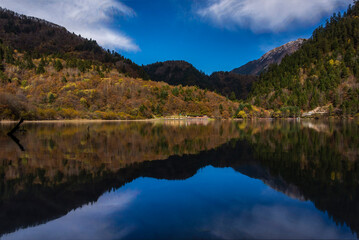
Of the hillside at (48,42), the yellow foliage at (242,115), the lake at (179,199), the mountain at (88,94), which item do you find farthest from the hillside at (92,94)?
the lake at (179,199)

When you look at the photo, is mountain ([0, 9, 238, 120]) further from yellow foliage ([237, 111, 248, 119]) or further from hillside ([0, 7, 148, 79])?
hillside ([0, 7, 148, 79])

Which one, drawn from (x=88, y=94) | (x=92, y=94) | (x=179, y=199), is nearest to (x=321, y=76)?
(x=92, y=94)

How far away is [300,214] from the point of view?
4.82 m

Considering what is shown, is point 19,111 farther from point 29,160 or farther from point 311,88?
point 311,88

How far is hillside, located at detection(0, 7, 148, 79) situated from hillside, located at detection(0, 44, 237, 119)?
84.7 feet

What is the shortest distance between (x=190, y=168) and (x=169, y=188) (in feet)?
8.06

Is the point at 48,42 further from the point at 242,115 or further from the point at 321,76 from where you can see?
the point at 321,76

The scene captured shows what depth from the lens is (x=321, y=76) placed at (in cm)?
10325

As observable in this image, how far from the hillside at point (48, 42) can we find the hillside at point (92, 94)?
84.7ft

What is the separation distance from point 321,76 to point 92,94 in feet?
325

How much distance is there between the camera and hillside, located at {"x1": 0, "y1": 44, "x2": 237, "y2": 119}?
238 ft

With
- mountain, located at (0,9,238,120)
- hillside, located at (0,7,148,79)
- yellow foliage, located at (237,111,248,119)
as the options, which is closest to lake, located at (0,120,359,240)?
mountain, located at (0,9,238,120)

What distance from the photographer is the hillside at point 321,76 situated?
93.4m

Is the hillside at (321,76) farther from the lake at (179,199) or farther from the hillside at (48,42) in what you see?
the lake at (179,199)
